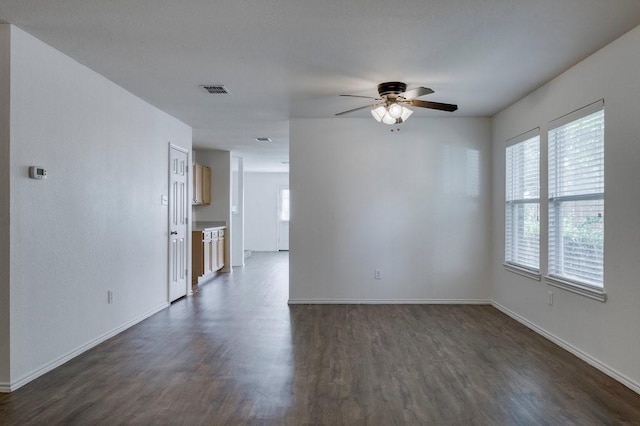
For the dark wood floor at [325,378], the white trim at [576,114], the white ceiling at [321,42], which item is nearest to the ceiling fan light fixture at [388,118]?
the white ceiling at [321,42]

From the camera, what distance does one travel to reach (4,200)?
3002mm

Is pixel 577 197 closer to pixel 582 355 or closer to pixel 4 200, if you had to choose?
pixel 582 355

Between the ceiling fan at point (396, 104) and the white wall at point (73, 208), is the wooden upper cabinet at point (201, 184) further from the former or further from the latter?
the ceiling fan at point (396, 104)

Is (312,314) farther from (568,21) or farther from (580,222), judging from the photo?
(568,21)

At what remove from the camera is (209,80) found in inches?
166

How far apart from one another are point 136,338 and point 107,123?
212 centimetres

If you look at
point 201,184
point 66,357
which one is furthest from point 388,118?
point 201,184

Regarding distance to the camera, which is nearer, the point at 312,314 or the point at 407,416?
the point at 407,416

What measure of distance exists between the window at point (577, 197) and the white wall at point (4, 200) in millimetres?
4409

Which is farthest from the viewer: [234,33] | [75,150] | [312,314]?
[312,314]

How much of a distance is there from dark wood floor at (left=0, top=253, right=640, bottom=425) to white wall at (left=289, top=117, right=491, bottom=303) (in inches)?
33.6

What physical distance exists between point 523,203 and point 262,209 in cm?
1004

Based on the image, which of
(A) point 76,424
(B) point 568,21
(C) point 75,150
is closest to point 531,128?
(B) point 568,21

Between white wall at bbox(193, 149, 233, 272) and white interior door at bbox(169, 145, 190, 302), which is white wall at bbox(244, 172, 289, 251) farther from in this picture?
white interior door at bbox(169, 145, 190, 302)
